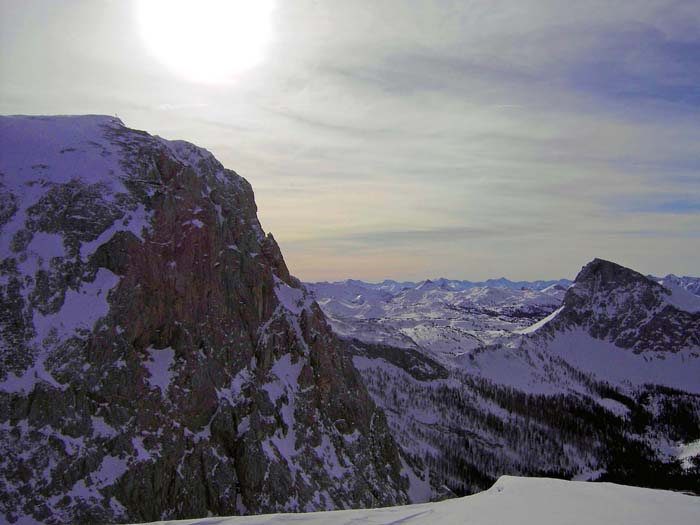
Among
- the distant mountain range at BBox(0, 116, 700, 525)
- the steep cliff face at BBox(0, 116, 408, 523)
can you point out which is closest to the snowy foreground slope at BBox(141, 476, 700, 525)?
the distant mountain range at BBox(0, 116, 700, 525)

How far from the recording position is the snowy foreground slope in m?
14.5

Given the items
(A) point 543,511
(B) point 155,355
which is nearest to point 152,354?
(B) point 155,355

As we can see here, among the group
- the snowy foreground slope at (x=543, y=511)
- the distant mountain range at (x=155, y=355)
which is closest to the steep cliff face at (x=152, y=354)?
the distant mountain range at (x=155, y=355)

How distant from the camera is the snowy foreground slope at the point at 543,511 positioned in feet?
47.5

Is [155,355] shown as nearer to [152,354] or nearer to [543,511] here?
[152,354]

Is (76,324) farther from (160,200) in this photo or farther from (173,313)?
(160,200)

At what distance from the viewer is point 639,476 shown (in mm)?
193125

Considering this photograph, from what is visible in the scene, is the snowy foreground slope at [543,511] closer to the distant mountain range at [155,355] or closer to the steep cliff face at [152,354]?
the distant mountain range at [155,355]

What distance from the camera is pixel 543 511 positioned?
15.4 m

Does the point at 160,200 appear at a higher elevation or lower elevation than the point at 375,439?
higher

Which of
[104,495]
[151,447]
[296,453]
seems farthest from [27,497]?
[296,453]

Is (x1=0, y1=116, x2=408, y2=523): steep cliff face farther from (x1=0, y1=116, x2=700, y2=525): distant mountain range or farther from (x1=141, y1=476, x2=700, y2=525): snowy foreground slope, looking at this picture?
(x1=141, y1=476, x2=700, y2=525): snowy foreground slope

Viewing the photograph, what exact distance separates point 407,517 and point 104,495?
65113mm

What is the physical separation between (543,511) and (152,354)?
7807cm
